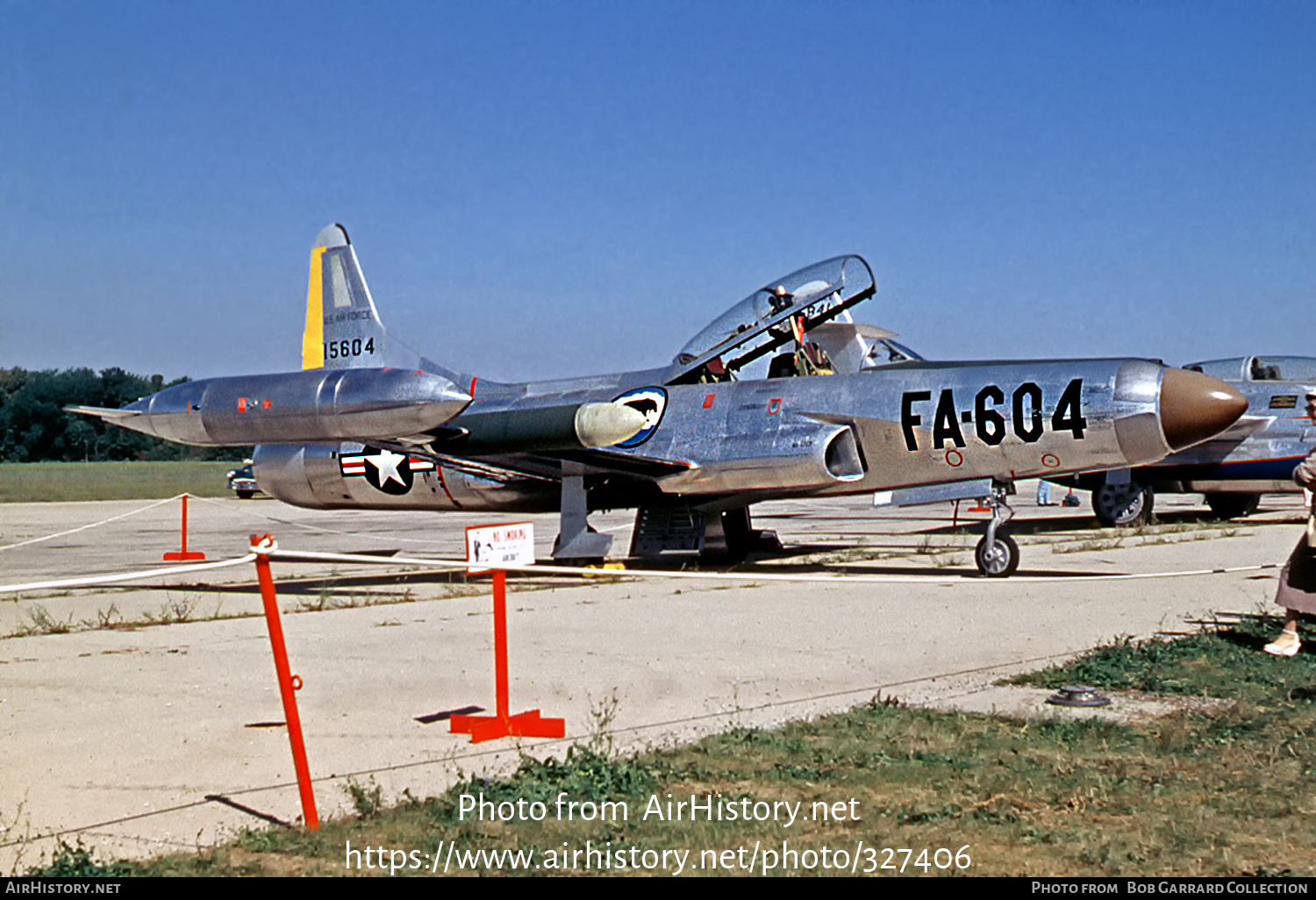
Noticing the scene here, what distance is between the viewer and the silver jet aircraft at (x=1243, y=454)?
20547 mm

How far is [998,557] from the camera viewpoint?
13.1 metres

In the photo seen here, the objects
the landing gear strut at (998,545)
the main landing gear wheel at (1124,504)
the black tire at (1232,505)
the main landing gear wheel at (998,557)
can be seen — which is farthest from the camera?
the black tire at (1232,505)

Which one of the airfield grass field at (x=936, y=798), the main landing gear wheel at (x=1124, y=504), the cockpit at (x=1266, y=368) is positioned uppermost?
the cockpit at (x=1266, y=368)

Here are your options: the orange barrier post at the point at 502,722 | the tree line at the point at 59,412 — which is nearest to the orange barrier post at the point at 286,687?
the orange barrier post at the point at 502,722

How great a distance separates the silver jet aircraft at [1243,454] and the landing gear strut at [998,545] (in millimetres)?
8044

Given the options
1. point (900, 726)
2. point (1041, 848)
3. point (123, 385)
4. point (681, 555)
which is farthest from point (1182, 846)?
point (123, 385)

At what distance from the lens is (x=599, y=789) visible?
4.85 m

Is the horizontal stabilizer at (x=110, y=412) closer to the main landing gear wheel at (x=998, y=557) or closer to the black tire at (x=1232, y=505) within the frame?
the main landing gear wheel at (x=998, y=557)

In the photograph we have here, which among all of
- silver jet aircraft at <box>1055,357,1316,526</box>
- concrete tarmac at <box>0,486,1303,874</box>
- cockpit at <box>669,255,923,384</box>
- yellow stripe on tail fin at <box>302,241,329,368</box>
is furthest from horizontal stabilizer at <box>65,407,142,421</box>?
silver jet aircraft at <box>1055,357,1316,526</box>

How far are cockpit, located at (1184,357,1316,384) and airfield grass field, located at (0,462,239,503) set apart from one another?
34940mm

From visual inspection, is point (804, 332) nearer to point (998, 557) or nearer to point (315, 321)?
point (998, 557)

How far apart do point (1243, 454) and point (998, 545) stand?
982 cm

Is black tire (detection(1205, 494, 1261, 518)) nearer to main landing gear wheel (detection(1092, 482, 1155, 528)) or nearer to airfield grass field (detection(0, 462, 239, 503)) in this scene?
main landing gear wheel (detection(1092, 482, 1155, 528))

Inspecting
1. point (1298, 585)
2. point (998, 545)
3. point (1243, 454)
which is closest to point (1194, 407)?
point (998, 545)
